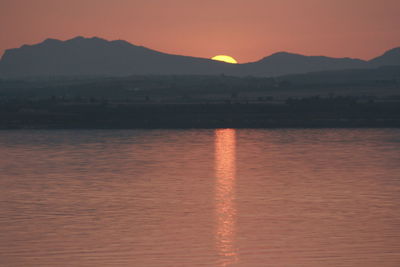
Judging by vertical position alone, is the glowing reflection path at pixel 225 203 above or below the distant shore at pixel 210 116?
below

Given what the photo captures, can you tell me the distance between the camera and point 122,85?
181375mm

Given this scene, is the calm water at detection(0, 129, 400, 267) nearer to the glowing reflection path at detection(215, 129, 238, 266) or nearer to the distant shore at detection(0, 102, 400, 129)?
the glowing reflection path at detection(215, 129, 238, 266)

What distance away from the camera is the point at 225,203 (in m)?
25.4

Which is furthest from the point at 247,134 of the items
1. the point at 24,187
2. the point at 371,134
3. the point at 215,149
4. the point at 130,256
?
the point at 130,256

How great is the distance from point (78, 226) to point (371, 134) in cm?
4541

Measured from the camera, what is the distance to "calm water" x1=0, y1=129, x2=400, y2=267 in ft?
59.4

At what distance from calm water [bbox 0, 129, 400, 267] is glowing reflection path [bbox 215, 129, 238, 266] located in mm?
47

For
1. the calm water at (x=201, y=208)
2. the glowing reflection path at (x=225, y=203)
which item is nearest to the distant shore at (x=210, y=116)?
the glowing reflection path at (x=225, y=203)

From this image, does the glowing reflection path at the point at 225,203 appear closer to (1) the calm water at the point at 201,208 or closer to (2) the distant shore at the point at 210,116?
(1) the calm water at the point at 201,208

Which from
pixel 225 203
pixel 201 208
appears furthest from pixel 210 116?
pixel 201 208

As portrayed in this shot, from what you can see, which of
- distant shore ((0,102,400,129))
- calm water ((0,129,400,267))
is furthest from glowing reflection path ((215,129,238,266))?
distant shore ((0,102,400,129))

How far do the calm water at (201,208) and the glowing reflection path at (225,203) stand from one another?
5 centimetres

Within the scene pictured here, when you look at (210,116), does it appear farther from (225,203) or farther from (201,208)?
(201,208)

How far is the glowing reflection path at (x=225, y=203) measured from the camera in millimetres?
18453
